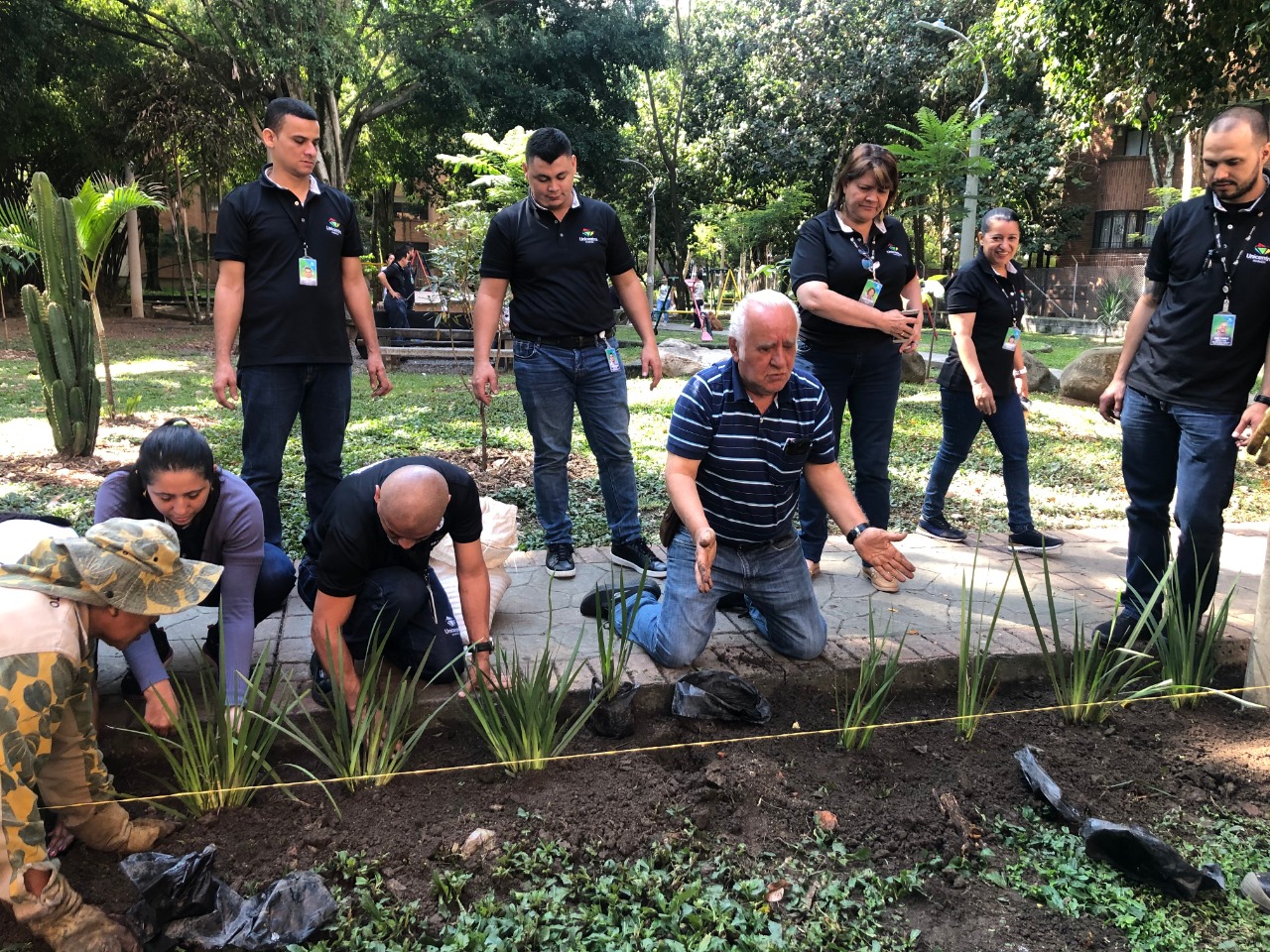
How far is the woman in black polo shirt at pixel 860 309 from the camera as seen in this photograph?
3.58m

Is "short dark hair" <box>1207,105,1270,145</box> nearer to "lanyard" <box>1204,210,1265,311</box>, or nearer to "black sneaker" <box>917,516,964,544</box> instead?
"lanyard" <box>1204,210,1265,311</box>

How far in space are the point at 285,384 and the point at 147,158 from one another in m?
19.7

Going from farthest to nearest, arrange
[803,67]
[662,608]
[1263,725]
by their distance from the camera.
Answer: [803,67] → [662,608] → [1263,725]

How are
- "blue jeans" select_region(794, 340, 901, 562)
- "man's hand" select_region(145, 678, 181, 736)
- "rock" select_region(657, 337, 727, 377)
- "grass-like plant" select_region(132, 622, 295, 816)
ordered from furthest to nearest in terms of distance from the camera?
"rock" select_region(657, 337, 727, 377) < "blue jeans" select_region(794, 340, 901, 562) < "man's hand" select_region(145, 678, 181, 736) < "grass-like plant" select_region(132, 622, 295, 816)

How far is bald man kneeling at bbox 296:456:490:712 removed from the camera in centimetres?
255

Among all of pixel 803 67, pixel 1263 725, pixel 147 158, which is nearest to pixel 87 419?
pixel 1263 725

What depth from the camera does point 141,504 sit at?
8.58ft

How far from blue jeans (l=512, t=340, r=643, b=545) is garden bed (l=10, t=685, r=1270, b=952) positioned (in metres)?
1.38

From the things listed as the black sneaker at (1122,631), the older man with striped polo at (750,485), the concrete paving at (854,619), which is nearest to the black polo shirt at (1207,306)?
the concrete paving at (854,619)

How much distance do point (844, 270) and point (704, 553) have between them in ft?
5.25

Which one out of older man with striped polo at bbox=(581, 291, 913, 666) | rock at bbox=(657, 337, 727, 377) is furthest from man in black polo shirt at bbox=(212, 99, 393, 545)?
rock at bbox=(657, 337, 727, 377)

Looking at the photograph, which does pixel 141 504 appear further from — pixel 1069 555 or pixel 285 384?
pixel 1069 555

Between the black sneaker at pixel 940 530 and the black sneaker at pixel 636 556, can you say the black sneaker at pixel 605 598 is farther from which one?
the black sneaker at pixel 940 530

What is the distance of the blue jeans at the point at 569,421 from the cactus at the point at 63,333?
12.7 feet
